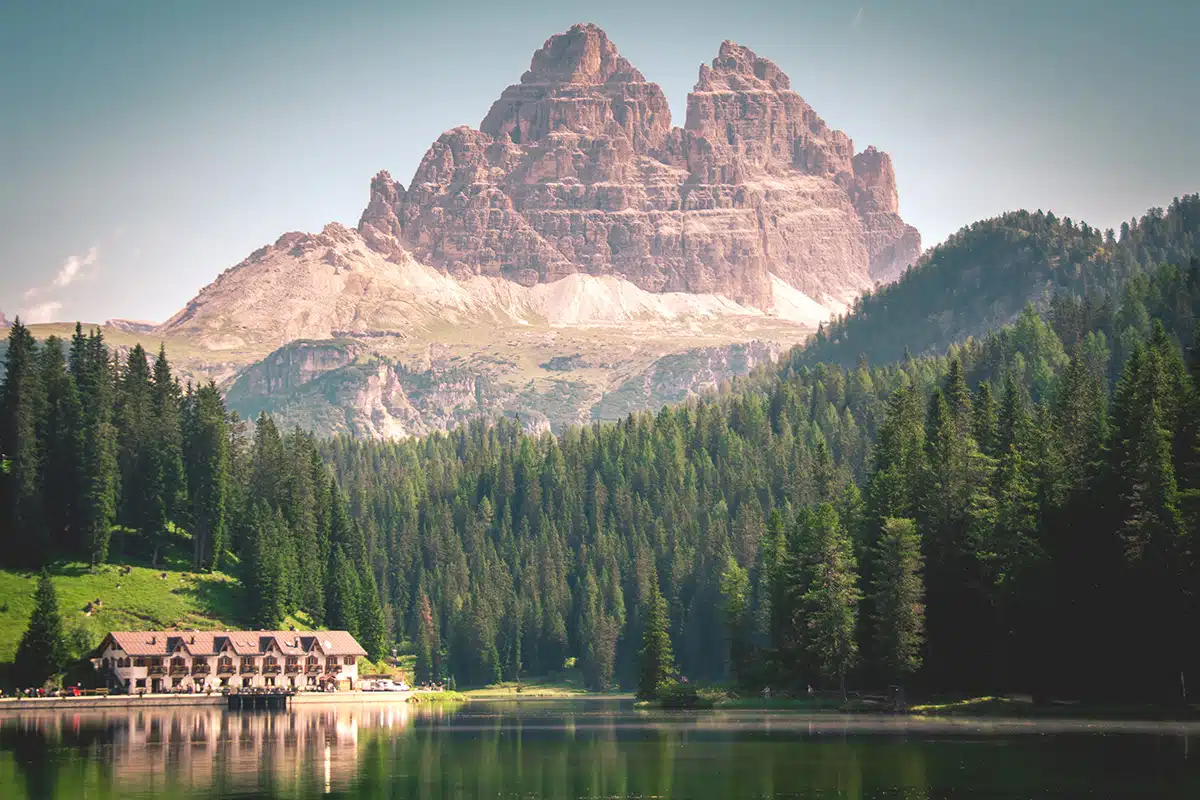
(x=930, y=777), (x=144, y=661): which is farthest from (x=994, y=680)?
(x=144, y=661)

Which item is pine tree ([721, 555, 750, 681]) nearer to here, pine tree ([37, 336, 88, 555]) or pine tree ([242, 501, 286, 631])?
pine tree ([242, 501, 286, 631])

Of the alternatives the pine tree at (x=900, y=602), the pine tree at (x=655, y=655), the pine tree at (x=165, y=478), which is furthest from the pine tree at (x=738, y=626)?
the pine tree at (x=165, y=478)

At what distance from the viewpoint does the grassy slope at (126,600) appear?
525 feet

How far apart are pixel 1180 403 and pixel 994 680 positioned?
2491 centimetres

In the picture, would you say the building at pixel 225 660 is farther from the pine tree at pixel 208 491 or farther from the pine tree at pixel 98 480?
the pine tree at pixel 208 491

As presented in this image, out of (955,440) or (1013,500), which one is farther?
(955,440)

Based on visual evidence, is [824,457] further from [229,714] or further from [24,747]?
[24,747]

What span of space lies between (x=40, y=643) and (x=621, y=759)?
7800 cm

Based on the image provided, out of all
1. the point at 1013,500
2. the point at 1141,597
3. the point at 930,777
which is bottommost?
the point at 930,777

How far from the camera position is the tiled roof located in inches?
6388

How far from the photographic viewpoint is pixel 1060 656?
114750mm

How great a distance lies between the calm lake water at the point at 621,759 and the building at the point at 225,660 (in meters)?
29.5

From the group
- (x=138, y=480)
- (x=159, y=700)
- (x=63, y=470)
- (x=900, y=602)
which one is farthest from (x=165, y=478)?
(x=900, y=602)

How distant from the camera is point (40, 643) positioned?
493 feet
